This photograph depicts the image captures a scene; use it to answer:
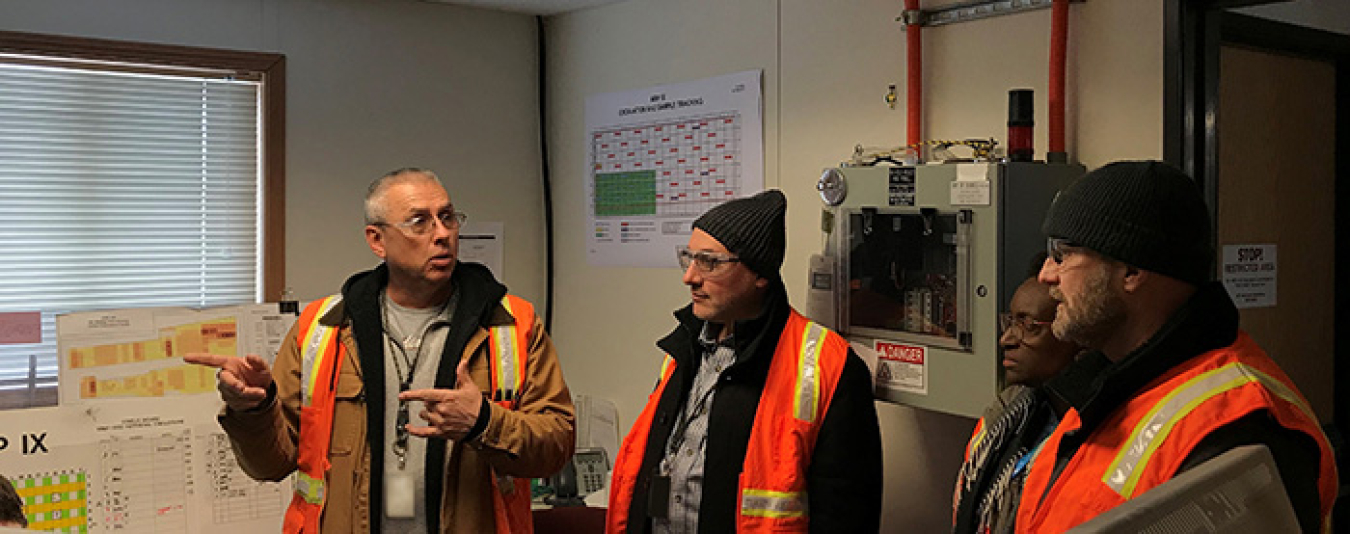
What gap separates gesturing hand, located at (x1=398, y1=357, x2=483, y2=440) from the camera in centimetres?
232

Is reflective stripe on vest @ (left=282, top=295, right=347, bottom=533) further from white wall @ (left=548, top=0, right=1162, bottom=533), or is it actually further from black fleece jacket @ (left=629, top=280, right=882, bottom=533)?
white wall @ (left=548, top=0, right=1162, bottom=533)

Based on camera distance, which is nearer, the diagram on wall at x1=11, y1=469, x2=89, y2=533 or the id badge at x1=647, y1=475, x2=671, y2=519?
the id badge at x1=647, y1=475, x2=671, y2=519

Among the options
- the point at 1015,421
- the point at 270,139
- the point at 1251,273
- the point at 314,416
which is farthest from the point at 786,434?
the point at 270,139

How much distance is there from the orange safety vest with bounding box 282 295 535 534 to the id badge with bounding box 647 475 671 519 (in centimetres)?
29

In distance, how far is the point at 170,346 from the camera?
134 inches

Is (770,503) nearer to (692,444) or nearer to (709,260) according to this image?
(692,444)

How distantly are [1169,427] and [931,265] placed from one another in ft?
4.36

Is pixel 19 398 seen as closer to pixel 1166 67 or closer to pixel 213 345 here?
pixel 213 345

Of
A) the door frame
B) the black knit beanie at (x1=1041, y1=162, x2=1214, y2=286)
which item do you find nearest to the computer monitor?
the black knit beanie at (x1=1041, y1=162, x2=1214, y2=286)

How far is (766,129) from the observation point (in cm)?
361

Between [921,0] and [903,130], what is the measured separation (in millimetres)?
350

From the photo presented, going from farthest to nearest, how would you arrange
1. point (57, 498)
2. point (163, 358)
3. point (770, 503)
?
point (163, 358) → point (57, 498) → point (770, 503)

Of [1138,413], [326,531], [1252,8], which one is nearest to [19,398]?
[326,531]

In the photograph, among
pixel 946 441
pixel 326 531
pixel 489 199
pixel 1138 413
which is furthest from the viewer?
pixel 489 199
